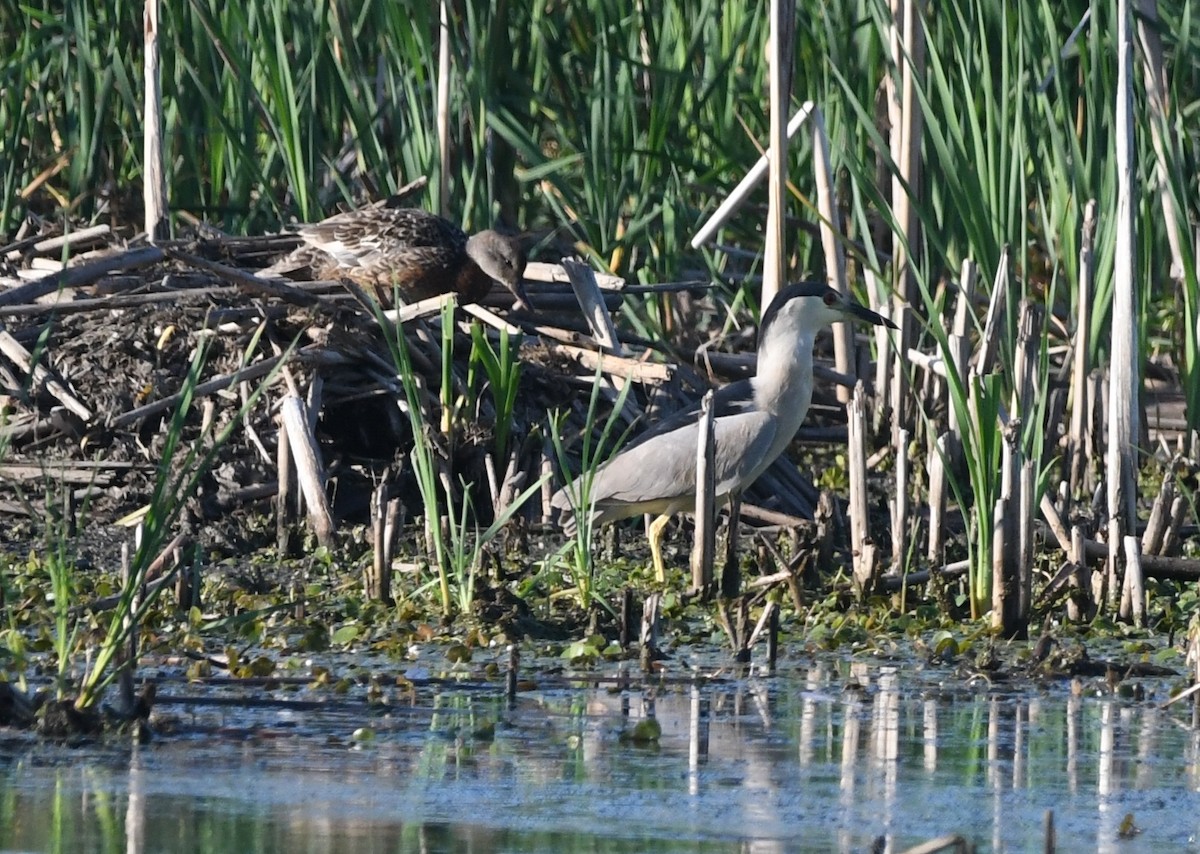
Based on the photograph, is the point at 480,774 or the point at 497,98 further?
the point at 497,98

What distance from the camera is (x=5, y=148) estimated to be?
9906mm

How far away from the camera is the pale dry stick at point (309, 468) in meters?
7.69

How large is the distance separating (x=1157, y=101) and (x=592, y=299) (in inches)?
98.2

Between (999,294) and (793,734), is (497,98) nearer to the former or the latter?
(999,294)

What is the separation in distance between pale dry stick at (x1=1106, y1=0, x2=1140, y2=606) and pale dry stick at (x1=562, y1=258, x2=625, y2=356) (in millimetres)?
2582

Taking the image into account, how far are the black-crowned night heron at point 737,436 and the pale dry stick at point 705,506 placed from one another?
0.52 metres

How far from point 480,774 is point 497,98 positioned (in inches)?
229

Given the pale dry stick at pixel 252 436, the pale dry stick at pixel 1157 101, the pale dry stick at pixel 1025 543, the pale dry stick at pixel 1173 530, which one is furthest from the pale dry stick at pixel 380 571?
the pale dry stick at pixel 1157 101

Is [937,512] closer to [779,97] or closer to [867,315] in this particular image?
[867,315]

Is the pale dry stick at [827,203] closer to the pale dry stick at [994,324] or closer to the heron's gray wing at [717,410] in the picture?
the heron's gray wing at [717,410]

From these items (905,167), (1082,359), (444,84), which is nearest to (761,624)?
(1082,359)

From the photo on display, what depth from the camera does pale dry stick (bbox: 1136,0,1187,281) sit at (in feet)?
24.3

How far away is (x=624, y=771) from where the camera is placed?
460cm

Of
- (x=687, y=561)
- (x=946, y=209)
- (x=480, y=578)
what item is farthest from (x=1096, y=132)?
(x=480, y=578)
